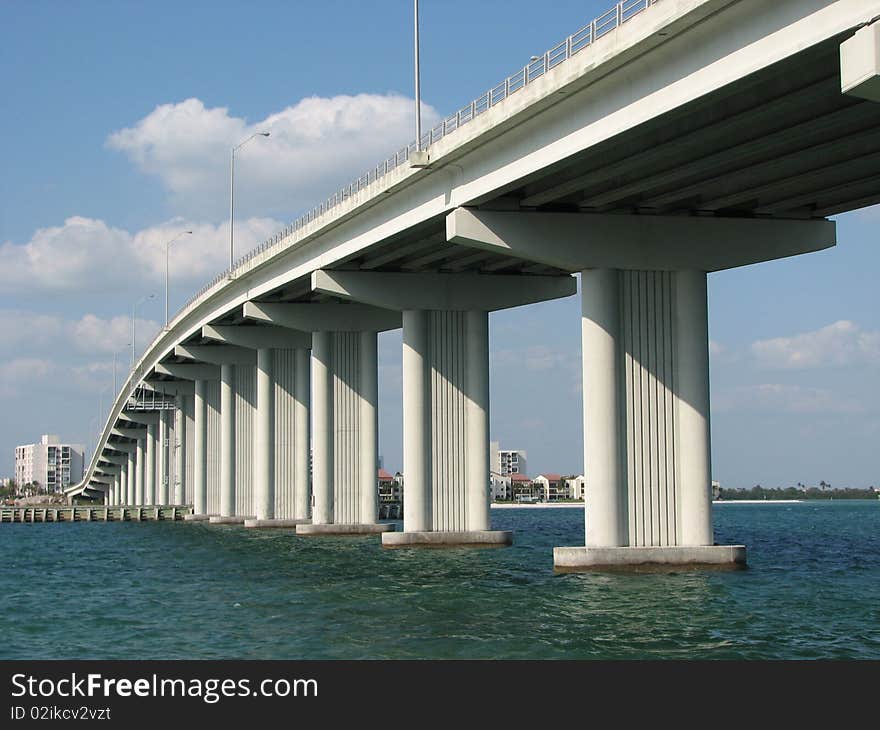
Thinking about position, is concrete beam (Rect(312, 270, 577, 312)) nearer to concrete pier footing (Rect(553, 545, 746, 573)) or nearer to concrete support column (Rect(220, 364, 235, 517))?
concrete pier footing (Rect(553, 545, 746, 573))

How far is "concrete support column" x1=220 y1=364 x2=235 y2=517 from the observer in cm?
9219

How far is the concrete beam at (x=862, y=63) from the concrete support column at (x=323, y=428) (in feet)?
151

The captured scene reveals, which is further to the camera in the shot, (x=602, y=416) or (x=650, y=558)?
(x=602, y=416)

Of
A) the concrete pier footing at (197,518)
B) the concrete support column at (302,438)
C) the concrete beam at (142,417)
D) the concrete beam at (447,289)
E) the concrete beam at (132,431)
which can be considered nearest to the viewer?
the concrete beam at (447,289)

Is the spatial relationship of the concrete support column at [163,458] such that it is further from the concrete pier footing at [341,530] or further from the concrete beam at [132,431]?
the concrete pier footing at [341,530]

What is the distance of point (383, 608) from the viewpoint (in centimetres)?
3338

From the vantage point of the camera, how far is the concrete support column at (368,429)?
67.8 meters

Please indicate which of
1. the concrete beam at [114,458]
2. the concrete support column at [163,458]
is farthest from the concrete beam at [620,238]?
the concrete beam at [114,458]

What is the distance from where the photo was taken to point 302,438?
3103 inches

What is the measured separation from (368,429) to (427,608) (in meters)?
35.0

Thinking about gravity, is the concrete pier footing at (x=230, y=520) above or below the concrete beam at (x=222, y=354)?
below

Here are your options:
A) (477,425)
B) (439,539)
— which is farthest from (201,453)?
(439,539)

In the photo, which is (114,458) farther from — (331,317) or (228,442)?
(331,317)
